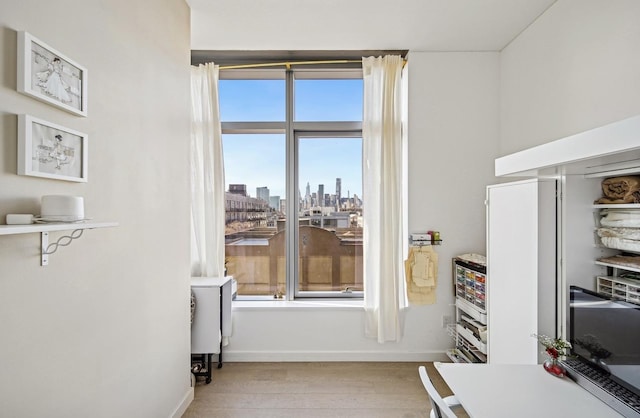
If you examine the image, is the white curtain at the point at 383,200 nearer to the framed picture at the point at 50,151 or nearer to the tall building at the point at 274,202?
the tall building at the point at 274,202

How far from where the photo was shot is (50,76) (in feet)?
3.76

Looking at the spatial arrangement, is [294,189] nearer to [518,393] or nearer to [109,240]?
[109,240]

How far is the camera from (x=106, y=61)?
4.83 feet

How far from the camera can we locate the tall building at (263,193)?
10.9ft

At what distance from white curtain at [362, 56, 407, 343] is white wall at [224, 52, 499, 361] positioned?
127 mm

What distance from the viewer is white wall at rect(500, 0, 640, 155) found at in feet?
5.64

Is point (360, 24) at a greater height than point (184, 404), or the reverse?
point (360, 24)

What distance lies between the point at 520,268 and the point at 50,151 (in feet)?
7.41

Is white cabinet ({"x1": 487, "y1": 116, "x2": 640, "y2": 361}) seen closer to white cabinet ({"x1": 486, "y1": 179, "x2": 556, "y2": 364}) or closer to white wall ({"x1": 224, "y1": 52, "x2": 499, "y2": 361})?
white cabinet ({"x1": 486, "y1": 179, "x2": 556, "y2": 364})

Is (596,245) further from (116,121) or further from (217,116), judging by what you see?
(217,116)

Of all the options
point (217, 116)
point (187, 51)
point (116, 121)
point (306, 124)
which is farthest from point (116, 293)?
point (306, 124)

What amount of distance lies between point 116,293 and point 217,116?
194 cm

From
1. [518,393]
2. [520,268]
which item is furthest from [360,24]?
A: [518,393]

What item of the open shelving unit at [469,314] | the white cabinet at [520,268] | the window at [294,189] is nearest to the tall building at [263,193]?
the window at [294,189]
